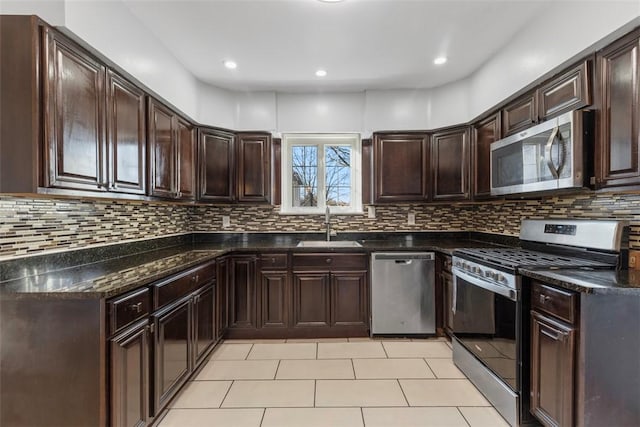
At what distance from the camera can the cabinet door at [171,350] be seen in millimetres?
1782

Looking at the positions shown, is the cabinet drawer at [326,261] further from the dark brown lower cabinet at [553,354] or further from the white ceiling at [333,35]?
the white ceiling at [333,35]

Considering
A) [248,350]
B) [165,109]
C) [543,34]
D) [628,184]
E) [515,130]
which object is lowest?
[248,350]

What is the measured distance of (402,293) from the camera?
3.00 m

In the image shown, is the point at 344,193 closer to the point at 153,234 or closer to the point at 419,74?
the point at 419,74

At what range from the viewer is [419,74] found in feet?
10.1

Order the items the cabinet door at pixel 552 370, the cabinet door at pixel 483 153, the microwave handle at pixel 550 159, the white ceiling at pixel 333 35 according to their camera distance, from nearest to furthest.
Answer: the cabinet door at pixel 552 370
the microwave handle at pixel 550 159
the white ceiling at pixel 333 35
the cabinet door at pixel 483 153

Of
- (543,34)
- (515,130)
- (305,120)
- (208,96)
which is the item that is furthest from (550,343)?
(208,96)

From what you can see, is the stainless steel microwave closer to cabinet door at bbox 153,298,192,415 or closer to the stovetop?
the stovetop

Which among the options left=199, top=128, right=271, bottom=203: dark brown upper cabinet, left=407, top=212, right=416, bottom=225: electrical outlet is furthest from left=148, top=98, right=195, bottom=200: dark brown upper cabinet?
left=407, top=212, right=416, bottom=225: electrical outlet

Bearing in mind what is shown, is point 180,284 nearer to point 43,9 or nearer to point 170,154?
point 170,154

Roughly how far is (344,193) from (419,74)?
1.48m

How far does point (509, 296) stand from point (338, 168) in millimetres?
2363

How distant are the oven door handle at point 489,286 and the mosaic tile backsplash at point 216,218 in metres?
0.76

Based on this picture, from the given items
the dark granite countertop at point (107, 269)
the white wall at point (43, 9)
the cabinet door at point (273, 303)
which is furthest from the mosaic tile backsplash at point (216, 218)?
the white wall at point (43, 9)
